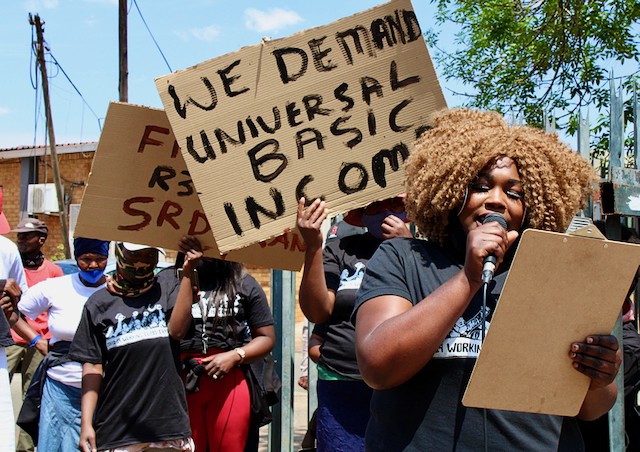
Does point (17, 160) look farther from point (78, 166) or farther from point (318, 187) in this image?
point (318, 187)

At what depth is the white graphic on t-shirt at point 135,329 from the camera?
4.75 metres

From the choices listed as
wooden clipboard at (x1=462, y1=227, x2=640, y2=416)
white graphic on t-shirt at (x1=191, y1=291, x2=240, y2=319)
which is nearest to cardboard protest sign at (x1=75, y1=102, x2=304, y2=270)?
white graphic on t-shirt at (x1=191, y1=291, x2=240, y2=319)

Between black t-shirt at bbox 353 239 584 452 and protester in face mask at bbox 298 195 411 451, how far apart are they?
1.60 m

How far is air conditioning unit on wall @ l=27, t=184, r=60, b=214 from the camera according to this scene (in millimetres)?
28062

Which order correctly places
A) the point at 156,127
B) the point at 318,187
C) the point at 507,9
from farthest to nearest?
1. the point at 507,9
2. the point at 156,127
3. the point at 318,187

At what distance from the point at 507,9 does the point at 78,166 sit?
68.3ft

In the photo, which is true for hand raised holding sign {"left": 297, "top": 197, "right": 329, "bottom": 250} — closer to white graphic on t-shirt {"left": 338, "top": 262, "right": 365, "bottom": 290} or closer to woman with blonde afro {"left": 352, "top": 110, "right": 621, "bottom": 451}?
white graphic on t-shirt {"left": 338, "top": 262, "right": 365, "bottom": 290}

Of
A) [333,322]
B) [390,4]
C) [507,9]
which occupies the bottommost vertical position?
[333,322]

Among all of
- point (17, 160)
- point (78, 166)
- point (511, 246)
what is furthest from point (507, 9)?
point (17, 160)

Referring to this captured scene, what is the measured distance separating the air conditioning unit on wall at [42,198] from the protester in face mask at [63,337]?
2301 centimetres

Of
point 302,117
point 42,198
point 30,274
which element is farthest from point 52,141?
point 302,117

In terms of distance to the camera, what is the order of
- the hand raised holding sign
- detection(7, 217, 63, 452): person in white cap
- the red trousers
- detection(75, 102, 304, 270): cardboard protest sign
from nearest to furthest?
1. the hand raised holding sign
2. detection(75, 102, 304, 270): cardboard protest sign
3. the red trousers
4. detection(7, 217, 63, 452): person in white cap

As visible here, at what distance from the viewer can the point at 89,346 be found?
4801 millimetres

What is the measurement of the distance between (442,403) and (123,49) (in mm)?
16904
